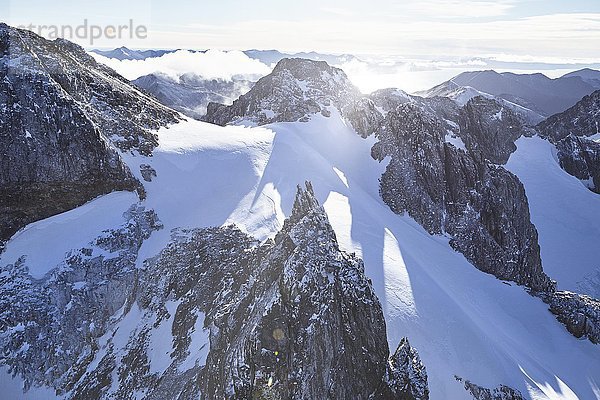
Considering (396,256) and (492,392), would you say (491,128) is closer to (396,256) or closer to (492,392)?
(396,256)

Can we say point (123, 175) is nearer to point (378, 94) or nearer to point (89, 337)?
point (89, 337)

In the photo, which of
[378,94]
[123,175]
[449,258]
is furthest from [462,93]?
[123,175]

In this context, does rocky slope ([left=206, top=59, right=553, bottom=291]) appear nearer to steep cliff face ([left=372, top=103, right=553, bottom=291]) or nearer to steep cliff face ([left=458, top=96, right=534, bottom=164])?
steep cliff face ([left=372, top=103, right=553, bottom=291])

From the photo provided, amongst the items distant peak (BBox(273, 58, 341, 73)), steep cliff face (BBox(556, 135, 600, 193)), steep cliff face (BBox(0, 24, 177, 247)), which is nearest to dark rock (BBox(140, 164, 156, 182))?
steep cliff face (BBox(0, 24, 177, 247))

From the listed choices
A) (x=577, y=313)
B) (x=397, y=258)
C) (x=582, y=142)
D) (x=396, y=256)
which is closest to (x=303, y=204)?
(x=397, y=258)

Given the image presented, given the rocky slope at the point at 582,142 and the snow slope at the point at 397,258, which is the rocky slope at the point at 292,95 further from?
the rocky slope at the point at 582,142

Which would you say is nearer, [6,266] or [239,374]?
[239,374]
